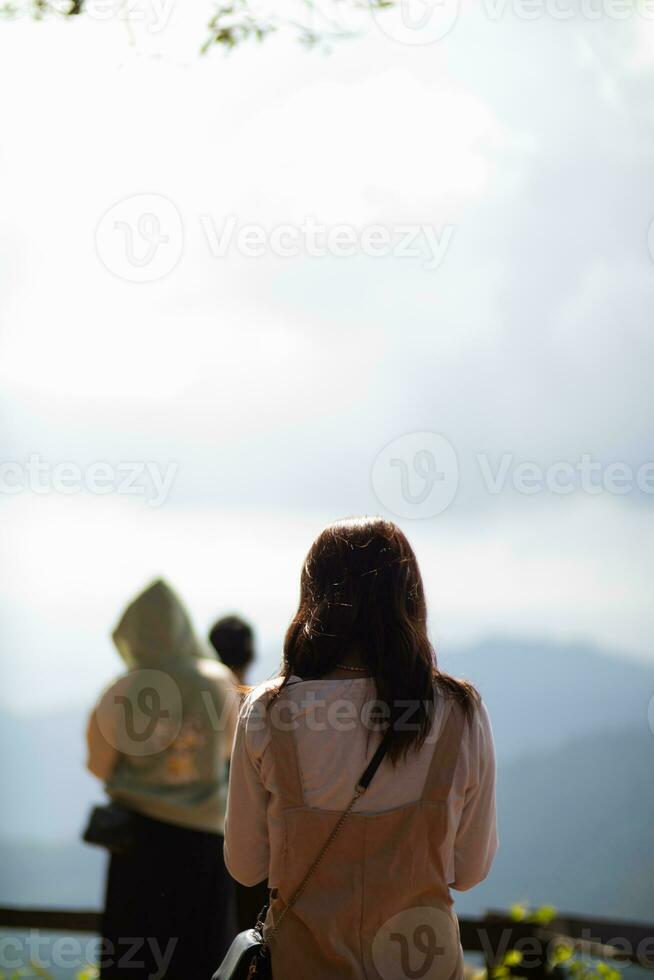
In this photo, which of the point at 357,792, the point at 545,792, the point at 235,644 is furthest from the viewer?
the point at 545,792

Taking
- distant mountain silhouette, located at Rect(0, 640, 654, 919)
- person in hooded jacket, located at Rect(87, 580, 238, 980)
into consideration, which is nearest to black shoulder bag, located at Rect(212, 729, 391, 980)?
person in hooded jacket, located at Rect(87, 580, 238, 980)

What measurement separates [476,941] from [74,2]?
3.37 m

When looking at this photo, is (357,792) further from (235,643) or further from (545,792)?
(545,792)

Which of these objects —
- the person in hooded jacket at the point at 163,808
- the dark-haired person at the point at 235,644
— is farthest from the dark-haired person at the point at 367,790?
the dark-haired person at the point at 235,644

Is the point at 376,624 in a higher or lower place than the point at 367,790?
higher

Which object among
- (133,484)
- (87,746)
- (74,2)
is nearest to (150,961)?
(87,746)

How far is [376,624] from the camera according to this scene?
1537mm

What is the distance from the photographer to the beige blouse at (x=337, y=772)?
1.49m

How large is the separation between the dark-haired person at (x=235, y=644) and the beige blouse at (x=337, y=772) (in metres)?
2.16

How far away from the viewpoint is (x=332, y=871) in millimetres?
1481

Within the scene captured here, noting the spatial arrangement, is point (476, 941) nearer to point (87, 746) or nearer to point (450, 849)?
point (87, 746)

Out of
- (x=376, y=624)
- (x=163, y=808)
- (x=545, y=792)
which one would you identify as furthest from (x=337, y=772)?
(x=545, y=792)

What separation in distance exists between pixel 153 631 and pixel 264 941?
193cm

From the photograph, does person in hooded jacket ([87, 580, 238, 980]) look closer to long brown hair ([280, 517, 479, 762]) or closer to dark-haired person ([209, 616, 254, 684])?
dark-haired person ([209, 616, 254, 684])
